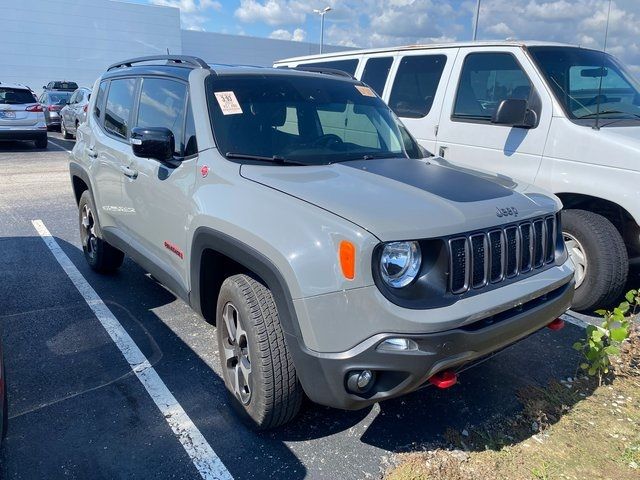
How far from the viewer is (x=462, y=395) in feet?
11.1

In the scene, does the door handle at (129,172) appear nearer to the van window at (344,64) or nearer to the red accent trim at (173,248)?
the red accent trim at (173,248)

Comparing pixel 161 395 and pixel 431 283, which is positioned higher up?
pixel 431 283

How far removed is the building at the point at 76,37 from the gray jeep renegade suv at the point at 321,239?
35791mm

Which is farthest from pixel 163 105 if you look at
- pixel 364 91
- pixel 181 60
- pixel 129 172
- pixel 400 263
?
pixel 400 263

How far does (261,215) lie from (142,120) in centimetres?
199

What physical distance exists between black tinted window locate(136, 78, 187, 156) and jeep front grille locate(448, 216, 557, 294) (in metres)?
1.95

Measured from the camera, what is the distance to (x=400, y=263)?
238 cm

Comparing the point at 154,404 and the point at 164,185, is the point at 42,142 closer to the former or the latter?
the point at 164,185

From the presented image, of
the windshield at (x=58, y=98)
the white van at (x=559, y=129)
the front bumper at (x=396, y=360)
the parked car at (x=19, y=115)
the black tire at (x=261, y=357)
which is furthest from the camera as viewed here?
the windshield at (x=58, y=98)

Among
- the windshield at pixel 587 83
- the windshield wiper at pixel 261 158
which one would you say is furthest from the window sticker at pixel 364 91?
the windshield at pixel 587 83

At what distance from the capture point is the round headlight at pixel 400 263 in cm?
234

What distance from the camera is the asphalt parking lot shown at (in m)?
2.73

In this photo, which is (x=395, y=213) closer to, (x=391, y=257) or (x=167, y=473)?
(x=391, y=257)

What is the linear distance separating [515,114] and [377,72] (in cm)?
220
